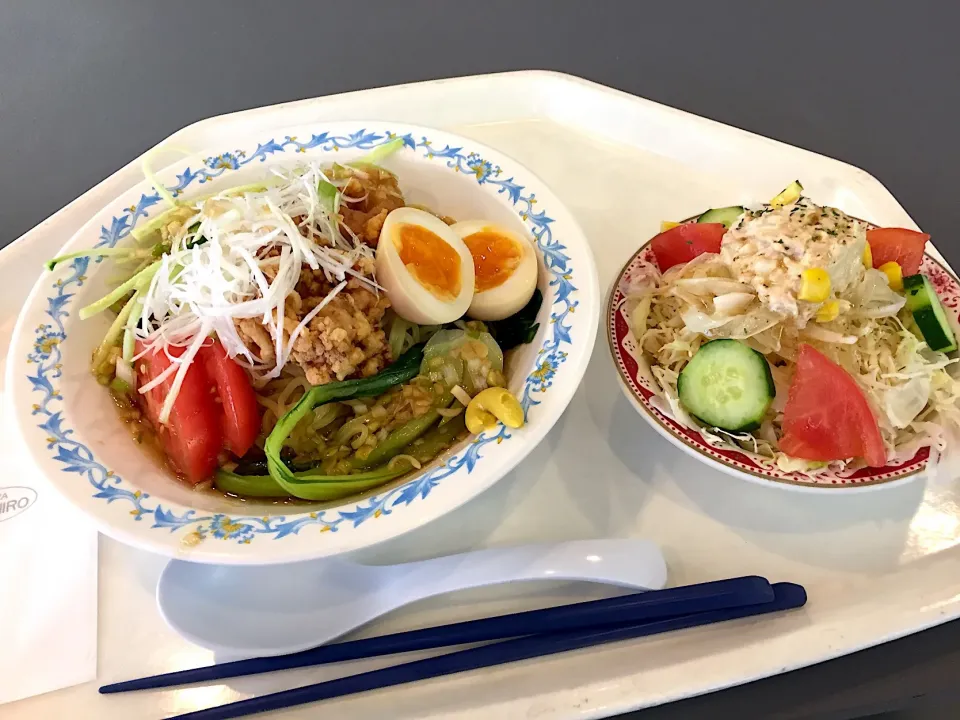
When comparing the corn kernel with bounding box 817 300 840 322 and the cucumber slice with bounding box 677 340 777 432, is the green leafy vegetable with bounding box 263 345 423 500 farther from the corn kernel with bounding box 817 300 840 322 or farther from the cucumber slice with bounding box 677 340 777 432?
the corn kernel with bounding box 817 300 840 322

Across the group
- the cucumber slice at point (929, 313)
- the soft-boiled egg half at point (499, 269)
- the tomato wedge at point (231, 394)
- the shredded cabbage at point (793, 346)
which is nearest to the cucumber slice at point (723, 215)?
the shredded cabbage at point (793, 346)

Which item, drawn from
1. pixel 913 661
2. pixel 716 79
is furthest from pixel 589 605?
pixel 716 79

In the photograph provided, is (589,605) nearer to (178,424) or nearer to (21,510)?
(178,424)

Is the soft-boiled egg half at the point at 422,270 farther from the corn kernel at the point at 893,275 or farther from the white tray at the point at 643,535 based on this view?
the corn kernel at the point at 893,275

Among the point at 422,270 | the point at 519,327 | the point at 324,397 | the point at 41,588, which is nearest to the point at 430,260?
the point at 422,270

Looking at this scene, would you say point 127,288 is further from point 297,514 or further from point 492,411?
point 492,411

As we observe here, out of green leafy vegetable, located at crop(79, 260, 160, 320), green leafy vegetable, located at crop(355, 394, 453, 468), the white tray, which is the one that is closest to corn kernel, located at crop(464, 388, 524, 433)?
green leafy vegetable, located at crop(355, 394, 453, 468)
